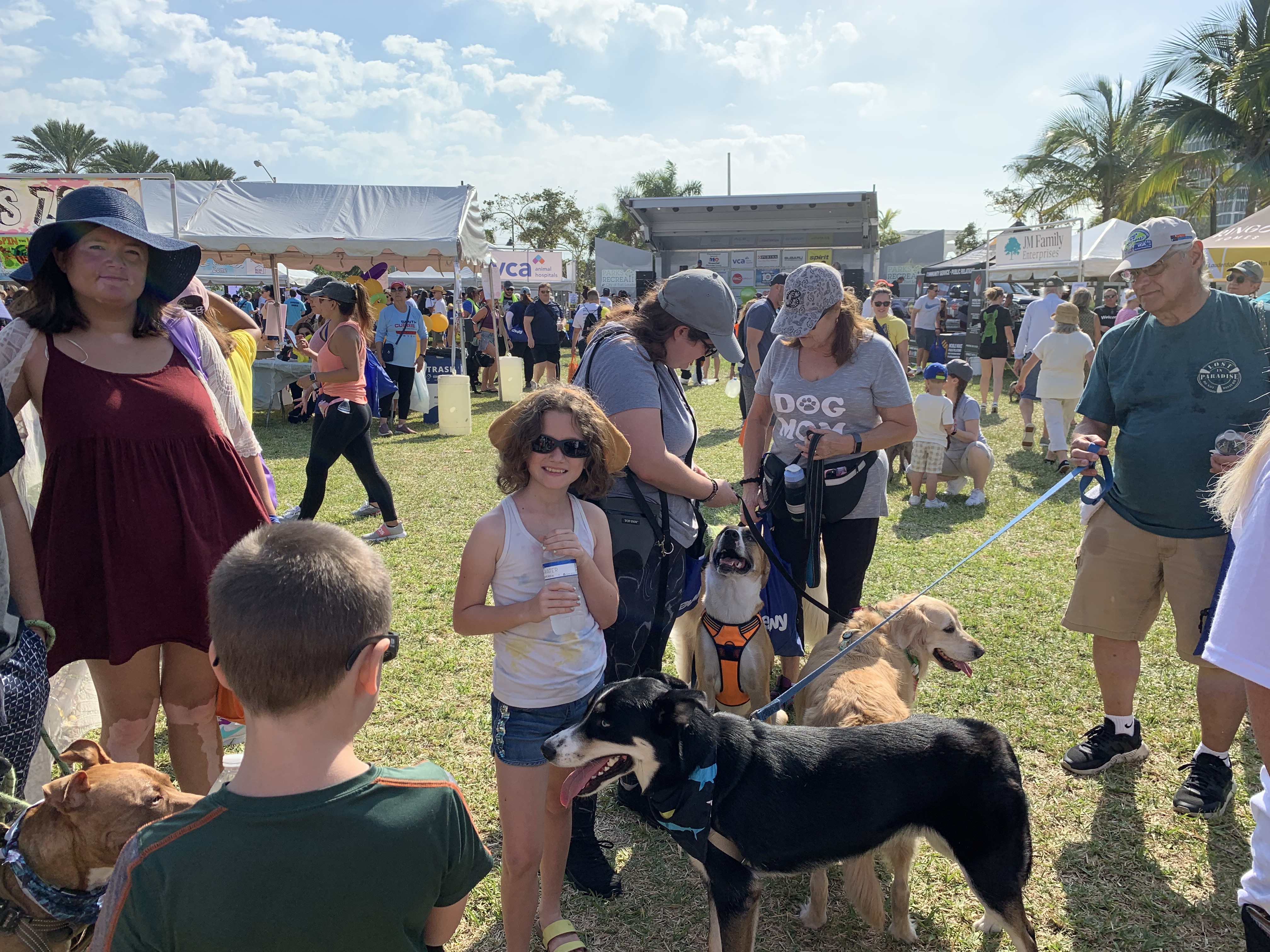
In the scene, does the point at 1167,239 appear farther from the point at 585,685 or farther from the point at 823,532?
the point at 585,685

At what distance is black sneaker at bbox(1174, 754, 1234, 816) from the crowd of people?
17 millimetres

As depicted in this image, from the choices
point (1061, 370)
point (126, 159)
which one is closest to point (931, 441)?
point (1061, 370)

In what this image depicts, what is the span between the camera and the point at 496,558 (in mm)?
2146

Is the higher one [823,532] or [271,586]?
[271,586]

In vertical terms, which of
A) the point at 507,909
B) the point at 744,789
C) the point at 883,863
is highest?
the point at 744,789

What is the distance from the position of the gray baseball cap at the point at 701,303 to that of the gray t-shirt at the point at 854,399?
0.99 m

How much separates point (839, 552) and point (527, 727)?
1.95 m

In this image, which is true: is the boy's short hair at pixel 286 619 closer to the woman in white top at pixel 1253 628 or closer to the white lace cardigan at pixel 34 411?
the white lace cardigan at pixel 34 411

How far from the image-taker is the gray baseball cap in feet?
8.51

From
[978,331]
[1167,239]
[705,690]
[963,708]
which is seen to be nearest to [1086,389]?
[1167,239]

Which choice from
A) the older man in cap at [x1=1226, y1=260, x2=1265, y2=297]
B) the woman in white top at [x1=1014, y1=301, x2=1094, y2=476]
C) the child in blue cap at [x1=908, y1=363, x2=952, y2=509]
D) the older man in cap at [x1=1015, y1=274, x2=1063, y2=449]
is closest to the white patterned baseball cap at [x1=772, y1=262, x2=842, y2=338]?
the child in blue cap at [x1=908, y1=363, x2=952, y2=509]

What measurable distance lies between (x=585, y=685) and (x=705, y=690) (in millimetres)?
1571

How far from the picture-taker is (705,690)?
3682 millimetres

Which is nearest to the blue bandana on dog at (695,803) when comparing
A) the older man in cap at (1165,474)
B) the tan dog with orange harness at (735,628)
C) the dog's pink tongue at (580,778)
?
the dog's pink tongue at (580,778)
